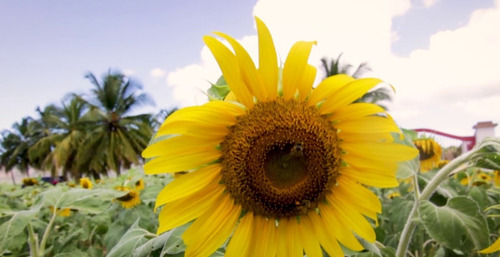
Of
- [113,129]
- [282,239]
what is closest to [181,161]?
[282,239]

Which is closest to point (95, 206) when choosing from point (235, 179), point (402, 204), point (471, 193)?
point (235, 179)

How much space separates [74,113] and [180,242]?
4523cm

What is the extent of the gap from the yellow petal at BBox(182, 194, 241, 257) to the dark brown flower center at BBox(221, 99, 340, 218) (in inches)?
1.5

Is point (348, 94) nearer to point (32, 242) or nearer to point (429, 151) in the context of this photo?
point (32, 242)

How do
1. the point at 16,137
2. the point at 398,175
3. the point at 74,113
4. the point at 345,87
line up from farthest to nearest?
1. the point at 16,137
2. the point at 74,113
3. the point at 398,175
4. the point at 345,87

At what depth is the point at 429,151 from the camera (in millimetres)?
4656

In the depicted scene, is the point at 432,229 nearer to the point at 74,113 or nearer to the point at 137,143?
the point at 137,143

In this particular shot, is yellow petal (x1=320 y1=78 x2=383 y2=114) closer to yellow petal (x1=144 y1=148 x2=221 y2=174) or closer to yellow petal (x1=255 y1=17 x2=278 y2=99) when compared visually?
yellow petal (x1=255 y1=17 x2=278 y2=99)

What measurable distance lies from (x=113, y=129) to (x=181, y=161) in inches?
1600

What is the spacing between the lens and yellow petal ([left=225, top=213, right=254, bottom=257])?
3.89ft

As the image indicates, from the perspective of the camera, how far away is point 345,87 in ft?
3.82

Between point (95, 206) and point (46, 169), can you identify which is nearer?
point (95, 206)

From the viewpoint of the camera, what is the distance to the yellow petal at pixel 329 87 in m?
1.15

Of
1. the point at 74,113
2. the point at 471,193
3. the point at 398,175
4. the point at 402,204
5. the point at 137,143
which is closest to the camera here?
the point at 398,175
